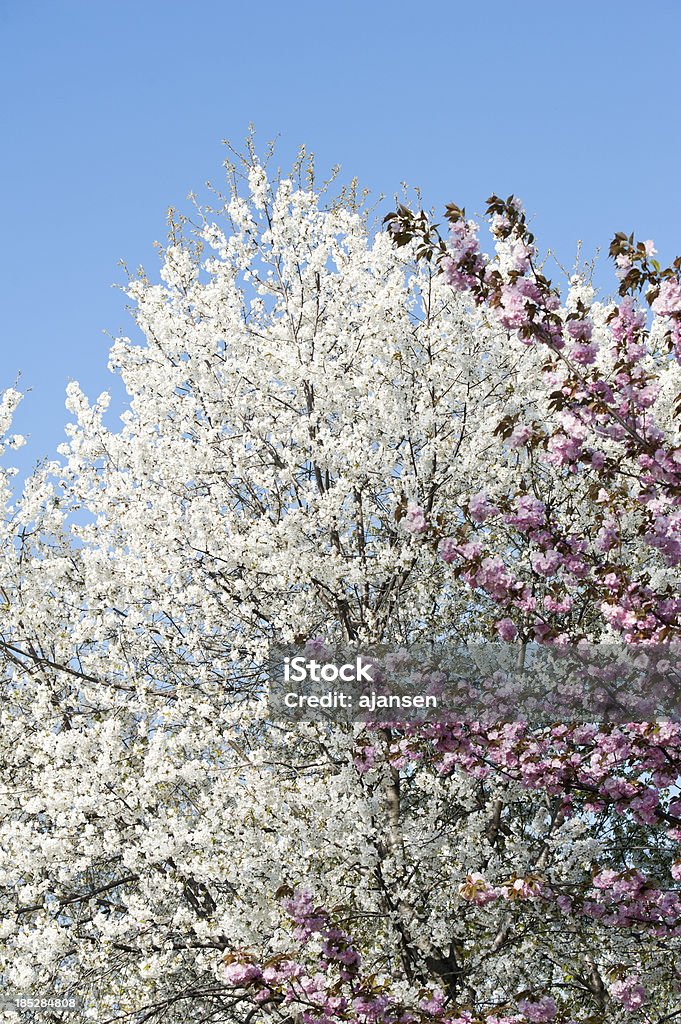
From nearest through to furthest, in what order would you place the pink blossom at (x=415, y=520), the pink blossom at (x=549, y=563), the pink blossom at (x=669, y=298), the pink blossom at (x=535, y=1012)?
the pink blossom at (x=669, y=298) → the pink blossom at (x=549, y=563) → the pink blossom at (x=535, y=1012) → the pink blossom at (x=415, y=520)

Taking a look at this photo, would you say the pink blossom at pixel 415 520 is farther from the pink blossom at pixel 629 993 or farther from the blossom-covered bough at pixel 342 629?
the pink blossom at pixel 629 993

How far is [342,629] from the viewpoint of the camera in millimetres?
8039

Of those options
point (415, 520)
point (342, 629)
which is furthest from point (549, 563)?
point (342, 629)

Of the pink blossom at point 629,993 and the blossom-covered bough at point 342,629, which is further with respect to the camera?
the pink blossom at point 629,993

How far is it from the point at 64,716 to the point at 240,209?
5295mm

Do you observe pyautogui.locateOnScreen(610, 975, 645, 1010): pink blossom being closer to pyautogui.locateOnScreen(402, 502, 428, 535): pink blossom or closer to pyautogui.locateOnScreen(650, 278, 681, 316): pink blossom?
pyautogui.locateOnScreen(402, 502, 428, 535): pink blossom

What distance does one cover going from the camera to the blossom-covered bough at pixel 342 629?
19.1 ft

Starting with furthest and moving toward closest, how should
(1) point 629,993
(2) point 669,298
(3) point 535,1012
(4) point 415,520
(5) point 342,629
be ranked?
1. (5) point 342,629
2. (1) point 629,993
3. (4) point 415,520
4. (3) point 535,1012
5. (2) point 669,298

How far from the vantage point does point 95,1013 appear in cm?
709

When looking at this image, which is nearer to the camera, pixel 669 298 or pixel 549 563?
pixel 669 298

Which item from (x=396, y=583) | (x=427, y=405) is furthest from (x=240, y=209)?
(x=396, y=583)

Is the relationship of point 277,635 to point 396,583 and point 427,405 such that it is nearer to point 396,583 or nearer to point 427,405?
point 396,583

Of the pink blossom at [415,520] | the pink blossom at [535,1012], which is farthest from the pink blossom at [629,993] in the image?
the pink blossom at [415,520]

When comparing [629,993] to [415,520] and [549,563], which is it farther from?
[415,520]
